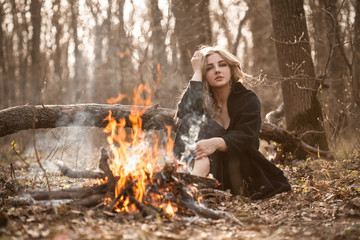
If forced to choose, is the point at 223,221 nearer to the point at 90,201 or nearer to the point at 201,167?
the point at 201,167

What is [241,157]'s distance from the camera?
455 centimetres

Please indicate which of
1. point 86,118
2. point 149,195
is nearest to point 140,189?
point 149,195

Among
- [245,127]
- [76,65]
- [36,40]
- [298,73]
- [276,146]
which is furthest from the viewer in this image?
[76,65]

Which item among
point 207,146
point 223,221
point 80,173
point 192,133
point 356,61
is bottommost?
point 223,221

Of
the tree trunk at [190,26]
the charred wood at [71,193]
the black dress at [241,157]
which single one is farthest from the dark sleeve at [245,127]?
the tree trunk at [190,26]

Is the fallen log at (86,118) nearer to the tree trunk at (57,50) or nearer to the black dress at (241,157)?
the black dress at (241,157)

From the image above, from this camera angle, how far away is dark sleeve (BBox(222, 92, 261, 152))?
4.21 meters

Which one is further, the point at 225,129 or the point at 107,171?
the point at 225,129

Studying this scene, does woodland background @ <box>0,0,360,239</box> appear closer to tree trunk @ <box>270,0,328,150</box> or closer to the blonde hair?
tree trunk @ <box>270,0,328,150</box>

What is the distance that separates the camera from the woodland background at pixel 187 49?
6.68m

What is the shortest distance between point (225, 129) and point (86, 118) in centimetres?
235

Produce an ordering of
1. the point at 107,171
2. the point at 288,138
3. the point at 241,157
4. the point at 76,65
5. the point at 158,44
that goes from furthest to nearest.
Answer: the point at 76,65 → the point at 158,44 → the point at 288,138 → the point at 241,157 → the point at 107,171

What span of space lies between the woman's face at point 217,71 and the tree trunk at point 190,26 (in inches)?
227

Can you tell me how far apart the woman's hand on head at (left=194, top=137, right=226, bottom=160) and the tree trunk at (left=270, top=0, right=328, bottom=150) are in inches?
120
